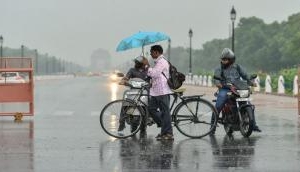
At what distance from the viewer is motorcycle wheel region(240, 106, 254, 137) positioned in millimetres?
12328

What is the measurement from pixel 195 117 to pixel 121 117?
1.40 metres

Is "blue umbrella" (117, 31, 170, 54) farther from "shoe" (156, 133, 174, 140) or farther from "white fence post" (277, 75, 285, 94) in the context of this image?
"white fence post" (277, 75, 285, 94)

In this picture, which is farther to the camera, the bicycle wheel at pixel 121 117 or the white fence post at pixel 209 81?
the white fence post at pixel 209 81

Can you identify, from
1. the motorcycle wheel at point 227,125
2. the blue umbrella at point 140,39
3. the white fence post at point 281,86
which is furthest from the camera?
the white fence post at point 281,86

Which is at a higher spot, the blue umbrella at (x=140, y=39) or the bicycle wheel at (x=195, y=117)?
the blue umbrella at (x=140, y=39)

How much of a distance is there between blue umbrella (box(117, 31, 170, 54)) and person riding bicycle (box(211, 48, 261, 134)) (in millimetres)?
2406

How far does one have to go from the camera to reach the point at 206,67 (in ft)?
506

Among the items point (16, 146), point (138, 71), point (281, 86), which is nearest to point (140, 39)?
point (138, 71)

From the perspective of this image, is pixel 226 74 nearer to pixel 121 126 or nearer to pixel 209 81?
pixel 121 126

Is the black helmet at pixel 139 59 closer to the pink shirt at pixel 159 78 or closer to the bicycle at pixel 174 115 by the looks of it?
the bicycle at pixel 174 115

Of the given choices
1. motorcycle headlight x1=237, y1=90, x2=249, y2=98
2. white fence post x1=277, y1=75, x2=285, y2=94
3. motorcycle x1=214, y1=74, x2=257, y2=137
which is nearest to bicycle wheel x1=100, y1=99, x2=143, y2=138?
motorcycle x1=214, y1=74, x2=257, y2=137

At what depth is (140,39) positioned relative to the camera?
14.8 metres

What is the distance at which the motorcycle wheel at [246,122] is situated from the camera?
1233 centimetres

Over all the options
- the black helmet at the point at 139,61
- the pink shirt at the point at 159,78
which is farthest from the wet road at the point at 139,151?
the black helmet at the point at 139,61
